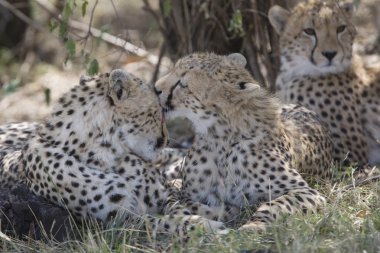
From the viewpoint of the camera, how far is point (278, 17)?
20.4 ft

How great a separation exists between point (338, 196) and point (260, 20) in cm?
255

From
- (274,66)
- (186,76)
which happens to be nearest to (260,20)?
(274,66)

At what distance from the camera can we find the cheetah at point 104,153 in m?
4.47

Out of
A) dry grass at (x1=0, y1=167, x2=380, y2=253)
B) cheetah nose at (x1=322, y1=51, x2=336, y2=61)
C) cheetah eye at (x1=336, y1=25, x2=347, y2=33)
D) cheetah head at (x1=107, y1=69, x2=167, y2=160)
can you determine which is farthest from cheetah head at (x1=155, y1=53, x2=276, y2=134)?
cheetah eye at (x1=336, y1=25, x2=347, y2=33)

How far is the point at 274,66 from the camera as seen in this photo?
22.4ft

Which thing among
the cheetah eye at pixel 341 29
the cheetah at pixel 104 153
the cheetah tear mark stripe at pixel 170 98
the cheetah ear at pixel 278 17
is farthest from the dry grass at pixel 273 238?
the cheetah ear at pixel 278 17

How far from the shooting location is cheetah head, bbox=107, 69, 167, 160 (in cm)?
458

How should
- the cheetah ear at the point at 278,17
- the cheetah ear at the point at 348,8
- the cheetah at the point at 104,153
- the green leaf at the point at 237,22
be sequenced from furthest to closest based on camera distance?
1. the cheetah ear at the point at 348,8
2. the cheetah ear at the point at 278,17
3. the green leaf at the point at 237,22
4. the cheetah at the point at 104,153

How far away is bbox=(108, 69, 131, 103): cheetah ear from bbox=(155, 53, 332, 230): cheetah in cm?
30

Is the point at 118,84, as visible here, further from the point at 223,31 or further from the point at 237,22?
the point at 223,31

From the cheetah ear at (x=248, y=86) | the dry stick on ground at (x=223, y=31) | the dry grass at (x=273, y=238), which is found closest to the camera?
the dry grass at (x=273, y=238)

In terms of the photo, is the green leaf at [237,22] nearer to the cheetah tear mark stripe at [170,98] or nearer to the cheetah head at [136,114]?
the cheetah tear mark stripe at [170,98]

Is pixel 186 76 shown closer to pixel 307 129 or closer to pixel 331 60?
pixel 307 129

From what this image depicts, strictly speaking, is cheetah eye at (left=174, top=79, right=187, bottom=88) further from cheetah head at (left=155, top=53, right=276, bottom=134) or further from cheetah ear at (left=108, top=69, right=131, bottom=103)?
cheetah ear at (left=108, top=69, right=131, bottom=103)
